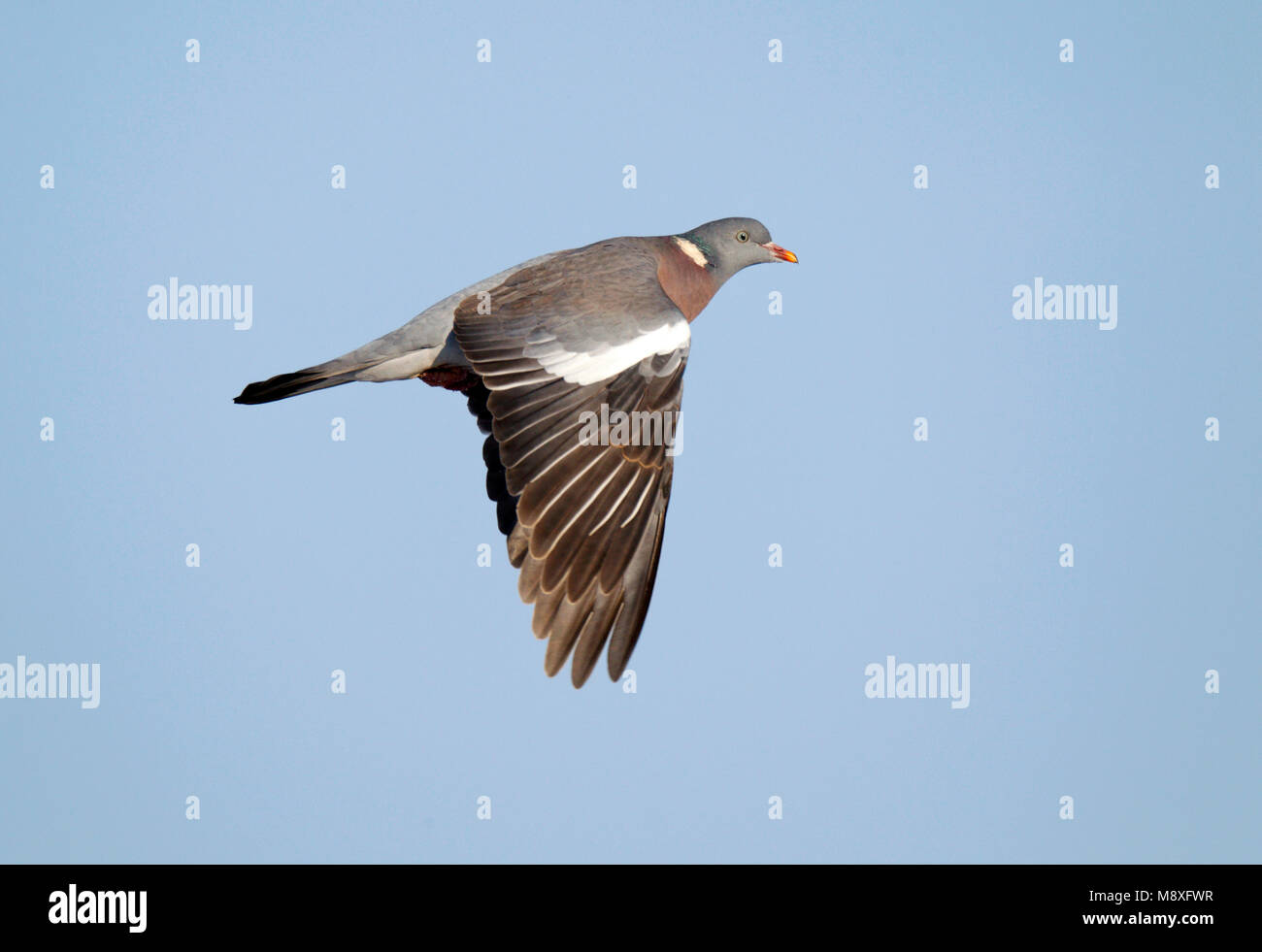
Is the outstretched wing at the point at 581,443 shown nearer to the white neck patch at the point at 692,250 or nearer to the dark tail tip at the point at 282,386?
the dark tail tip at the point at 282,386

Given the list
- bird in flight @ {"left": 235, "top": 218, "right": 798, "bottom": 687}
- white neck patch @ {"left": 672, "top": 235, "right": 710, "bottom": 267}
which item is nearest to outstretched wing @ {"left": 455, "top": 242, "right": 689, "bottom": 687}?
bird in flight @ {"left": 235, "top": 218, "right": 798, "bottom": 687}

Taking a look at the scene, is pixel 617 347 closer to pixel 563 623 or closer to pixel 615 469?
pixel 615 469

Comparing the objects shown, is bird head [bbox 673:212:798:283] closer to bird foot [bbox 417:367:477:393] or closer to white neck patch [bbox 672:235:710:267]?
white neck patch [bbox 672:235:710:267]

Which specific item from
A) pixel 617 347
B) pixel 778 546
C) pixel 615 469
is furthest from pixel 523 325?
pixel 778 546

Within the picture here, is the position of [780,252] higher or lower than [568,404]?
higher

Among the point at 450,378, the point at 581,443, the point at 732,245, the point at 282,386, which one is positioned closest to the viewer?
the point at 581,443

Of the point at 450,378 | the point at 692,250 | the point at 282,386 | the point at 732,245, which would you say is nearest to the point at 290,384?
the point at 282,386

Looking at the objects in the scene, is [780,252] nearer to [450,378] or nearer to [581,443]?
[450,378]

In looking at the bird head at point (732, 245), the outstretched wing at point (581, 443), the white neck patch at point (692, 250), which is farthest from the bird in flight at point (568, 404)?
the bird head at point (732, 245)
